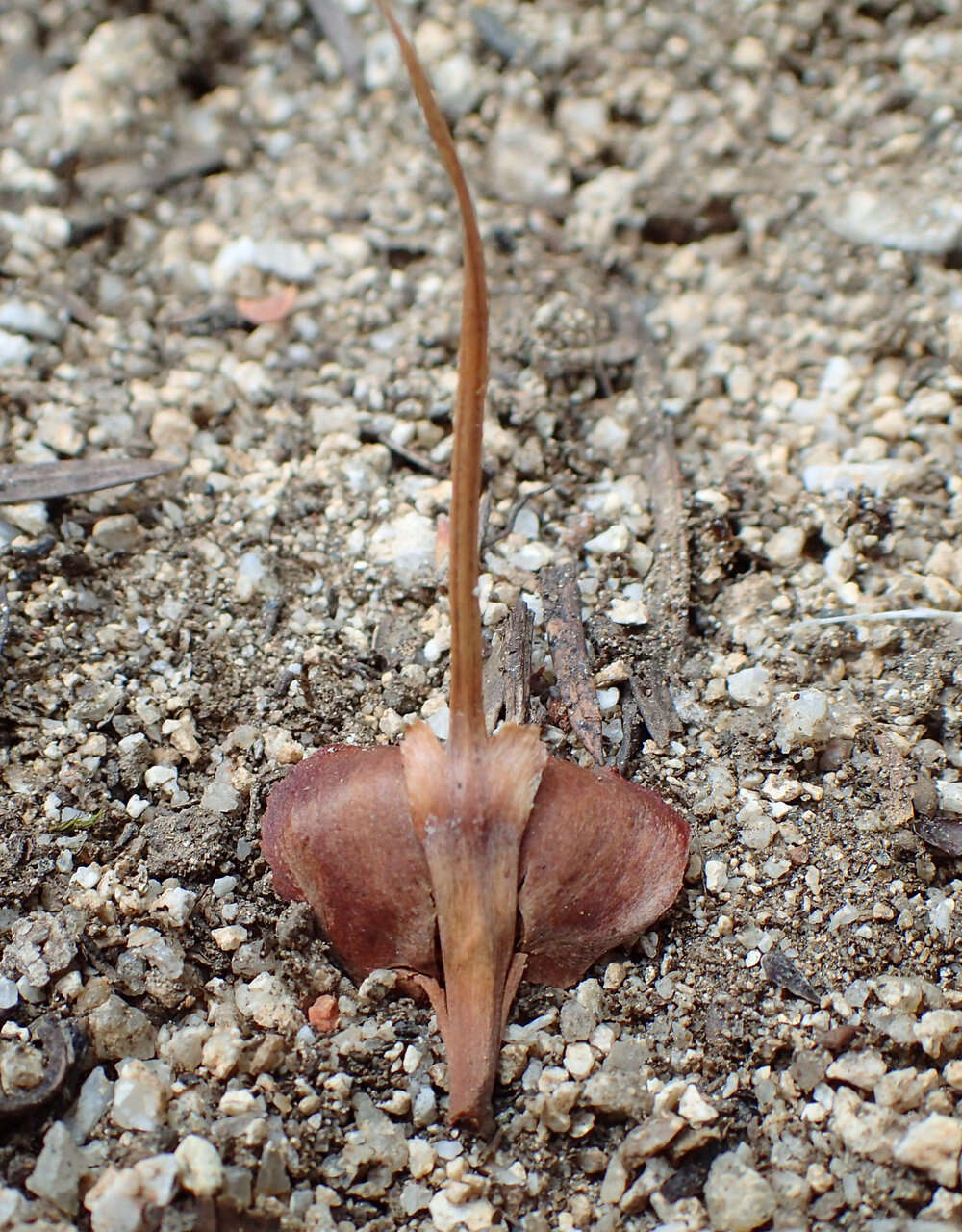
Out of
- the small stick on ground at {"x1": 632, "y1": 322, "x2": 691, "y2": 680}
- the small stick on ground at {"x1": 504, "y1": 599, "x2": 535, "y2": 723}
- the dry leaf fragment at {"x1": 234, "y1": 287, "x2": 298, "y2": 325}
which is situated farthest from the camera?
the dry leaf fragment at {"x1": 234, "y1": 287, "x2": 298, "y2": 325}

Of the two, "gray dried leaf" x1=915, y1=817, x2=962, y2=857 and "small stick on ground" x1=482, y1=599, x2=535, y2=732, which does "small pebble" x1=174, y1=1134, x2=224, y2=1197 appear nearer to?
"small stick on ground" x1=482, y1=599, x2=535, y2=732

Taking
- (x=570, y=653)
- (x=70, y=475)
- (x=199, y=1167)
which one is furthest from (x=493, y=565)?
(x=199, y=1167)

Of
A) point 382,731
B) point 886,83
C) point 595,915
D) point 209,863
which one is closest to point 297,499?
point 382,731

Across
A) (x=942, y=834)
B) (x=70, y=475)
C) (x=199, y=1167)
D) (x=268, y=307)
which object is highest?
(x=268, y=307)

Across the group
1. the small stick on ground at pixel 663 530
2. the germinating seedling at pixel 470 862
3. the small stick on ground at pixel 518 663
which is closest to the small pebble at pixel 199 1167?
the germinating seedling at pixel 470 862

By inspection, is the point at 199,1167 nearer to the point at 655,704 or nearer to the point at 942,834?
the point at 655,704

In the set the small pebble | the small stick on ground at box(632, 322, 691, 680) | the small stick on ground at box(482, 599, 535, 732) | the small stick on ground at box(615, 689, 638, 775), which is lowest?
the small pebble

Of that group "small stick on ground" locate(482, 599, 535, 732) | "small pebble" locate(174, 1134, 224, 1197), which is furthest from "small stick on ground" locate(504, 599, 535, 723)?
"small pebble" locate(174, 1134, 224, 1197)
